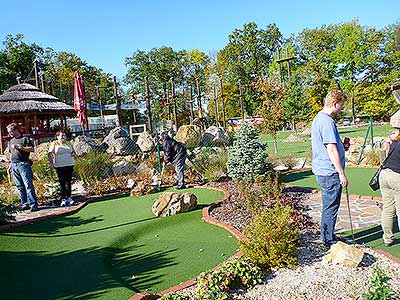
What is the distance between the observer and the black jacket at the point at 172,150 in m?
8.49

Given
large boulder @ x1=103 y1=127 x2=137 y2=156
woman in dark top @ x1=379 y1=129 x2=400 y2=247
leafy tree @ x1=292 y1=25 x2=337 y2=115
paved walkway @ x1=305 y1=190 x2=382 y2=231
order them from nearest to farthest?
woman in dark top @ x1=379 y1=129 x2=400 y2=247
paved walkway @ x1=305 y1=190 x2=382 y2=231
large boulder @ x1=103 y1=127 x2=137 y2=156
leafy tree @ x1=292 y1=25 x2=337 y2=115

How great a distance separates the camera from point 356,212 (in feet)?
18.9

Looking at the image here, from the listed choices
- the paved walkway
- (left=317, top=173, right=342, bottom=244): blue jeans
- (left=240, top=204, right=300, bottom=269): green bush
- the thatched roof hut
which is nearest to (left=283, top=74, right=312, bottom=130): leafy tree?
the thatched roof hut

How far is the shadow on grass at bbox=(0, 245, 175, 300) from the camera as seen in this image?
11.8 feet

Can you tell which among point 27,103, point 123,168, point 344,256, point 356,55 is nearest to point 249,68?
point 356,55

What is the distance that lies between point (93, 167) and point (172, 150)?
8.09 ft

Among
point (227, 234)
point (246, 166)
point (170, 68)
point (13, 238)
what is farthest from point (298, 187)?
point (170, 68)

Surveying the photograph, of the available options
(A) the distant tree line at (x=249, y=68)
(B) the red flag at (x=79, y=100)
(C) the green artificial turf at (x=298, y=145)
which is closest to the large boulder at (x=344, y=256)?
(C) the green artificial turf at (x=298, y=145)

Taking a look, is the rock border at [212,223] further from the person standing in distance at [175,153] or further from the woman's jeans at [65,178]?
the woman's jeans at [65,178]

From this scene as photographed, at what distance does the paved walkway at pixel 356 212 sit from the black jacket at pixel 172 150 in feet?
10.5

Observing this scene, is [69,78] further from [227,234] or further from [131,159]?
[227,234]

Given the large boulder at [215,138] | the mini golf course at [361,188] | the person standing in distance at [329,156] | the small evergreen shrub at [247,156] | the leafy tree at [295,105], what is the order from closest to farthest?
the person standing in distance at [329,156], the mini golf course at [361,188], the small evergreen shrub at [247,156], the large boulder at [215,138], the leafy tree at [295,105]

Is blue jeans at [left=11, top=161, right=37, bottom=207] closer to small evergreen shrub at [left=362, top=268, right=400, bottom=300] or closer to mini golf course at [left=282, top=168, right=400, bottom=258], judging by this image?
mini golf course at [left=282, top=168, right=400, bottom=258]

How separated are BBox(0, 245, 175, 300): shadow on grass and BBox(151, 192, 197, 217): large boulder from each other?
132 cm
